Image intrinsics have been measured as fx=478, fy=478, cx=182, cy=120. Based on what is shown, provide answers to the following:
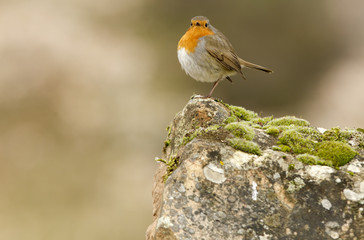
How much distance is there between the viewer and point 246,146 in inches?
128

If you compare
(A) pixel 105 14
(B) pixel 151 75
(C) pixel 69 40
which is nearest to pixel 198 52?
(B) pixel 151 75

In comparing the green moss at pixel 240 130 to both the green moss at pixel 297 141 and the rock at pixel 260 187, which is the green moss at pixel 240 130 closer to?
the rock at pixel 260 187

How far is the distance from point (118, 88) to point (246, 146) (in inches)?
366

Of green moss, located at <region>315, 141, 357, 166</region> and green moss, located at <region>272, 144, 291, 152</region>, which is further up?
green moss, located at <region>315, 141, 357, 166</region>

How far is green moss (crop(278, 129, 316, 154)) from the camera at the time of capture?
11.0 feet

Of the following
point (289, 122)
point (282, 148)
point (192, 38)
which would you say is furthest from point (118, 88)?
point (282, 148)

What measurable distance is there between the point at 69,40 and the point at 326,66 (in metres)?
7.05

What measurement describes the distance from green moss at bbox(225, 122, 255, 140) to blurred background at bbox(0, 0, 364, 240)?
6.46 m

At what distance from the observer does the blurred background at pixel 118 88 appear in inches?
391

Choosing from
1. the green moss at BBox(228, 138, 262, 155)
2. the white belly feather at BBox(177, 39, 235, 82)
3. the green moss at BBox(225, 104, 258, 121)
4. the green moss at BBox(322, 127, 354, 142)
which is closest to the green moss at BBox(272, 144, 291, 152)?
the green moss at BBox(228, 138, 262, 155)

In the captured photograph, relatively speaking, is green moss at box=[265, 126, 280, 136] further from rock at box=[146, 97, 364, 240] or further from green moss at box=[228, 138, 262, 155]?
green moss at box=[228, 138, 262, 155]

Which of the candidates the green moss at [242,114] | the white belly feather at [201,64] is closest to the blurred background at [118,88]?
the white belly feather at [201,64]

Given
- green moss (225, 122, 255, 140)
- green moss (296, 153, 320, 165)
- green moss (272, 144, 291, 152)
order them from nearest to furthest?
green moss (296, 153, 320, 165) → green moss (272, 144, 291, 152) → green moss (225, 122, 255, 140)

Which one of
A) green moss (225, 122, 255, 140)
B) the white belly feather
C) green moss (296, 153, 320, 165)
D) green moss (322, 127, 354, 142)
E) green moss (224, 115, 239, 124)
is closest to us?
green moss (296, 153, 320, 165)
